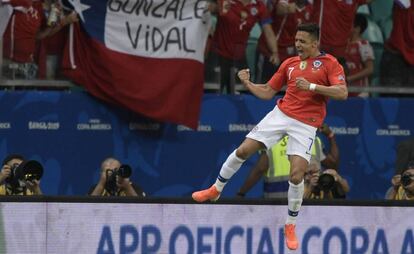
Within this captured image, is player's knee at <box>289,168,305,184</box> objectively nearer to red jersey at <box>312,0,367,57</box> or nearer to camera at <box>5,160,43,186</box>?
camera at <box>5,160,43,186</box>

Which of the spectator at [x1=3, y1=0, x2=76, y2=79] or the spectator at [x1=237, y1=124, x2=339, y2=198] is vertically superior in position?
the spectator at [x1=3, y1=0, x2=76, y2=79]

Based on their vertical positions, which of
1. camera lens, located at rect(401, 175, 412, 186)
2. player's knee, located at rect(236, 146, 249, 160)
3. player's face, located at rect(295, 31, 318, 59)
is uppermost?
player's face, located at rect(295, 31, 318, 59)

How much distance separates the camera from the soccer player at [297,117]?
486 inches

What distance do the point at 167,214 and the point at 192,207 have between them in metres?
0.25

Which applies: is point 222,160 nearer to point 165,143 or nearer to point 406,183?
point 165,143

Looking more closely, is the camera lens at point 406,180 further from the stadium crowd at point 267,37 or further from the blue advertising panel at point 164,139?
the blue advertising panel at point 164,139

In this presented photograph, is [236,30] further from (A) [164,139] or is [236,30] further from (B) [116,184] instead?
(B) [116,184]

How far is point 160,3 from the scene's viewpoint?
15812mm

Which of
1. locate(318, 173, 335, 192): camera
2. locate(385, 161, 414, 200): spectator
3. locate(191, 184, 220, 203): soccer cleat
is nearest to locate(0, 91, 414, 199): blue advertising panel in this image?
locate(385, 161, 414, 200): spectator

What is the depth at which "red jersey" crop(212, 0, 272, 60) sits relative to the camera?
52.2 ft

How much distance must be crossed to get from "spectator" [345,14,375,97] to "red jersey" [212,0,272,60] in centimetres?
127

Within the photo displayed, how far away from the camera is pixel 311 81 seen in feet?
40.5

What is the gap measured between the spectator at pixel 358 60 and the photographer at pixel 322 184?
243cm

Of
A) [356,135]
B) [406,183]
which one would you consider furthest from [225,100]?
[406,183]
